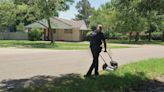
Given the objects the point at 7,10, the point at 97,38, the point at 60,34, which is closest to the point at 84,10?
the point at 60,34

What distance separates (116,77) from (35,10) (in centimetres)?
3586

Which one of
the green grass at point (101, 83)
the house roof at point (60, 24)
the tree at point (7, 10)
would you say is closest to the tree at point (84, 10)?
the house roof at point (60, 24)

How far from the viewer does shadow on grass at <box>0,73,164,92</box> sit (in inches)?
450

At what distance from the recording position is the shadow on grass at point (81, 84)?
450 inches

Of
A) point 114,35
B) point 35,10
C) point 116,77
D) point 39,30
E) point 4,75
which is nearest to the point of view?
point 116,77

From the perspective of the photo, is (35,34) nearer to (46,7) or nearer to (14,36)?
(14,36)

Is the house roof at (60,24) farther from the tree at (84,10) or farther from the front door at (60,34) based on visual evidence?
the tree at (84,10)

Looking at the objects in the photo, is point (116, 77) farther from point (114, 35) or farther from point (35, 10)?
point (114, 35)

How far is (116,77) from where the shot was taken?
14.2 m

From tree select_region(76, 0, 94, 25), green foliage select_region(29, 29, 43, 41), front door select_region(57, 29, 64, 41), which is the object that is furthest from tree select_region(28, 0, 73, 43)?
tree select_region(76, 0, 94, 25)

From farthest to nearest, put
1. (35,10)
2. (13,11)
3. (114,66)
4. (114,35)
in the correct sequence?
(114,35) < (13,11) < (35,10) < (114,66)

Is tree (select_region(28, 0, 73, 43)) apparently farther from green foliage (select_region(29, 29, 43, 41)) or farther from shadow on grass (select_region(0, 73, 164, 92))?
shadow on grass (select_region(0, 73, 164, 92))

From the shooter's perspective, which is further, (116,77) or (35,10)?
(35,10)

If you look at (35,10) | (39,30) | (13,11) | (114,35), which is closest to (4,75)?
(35,10)
